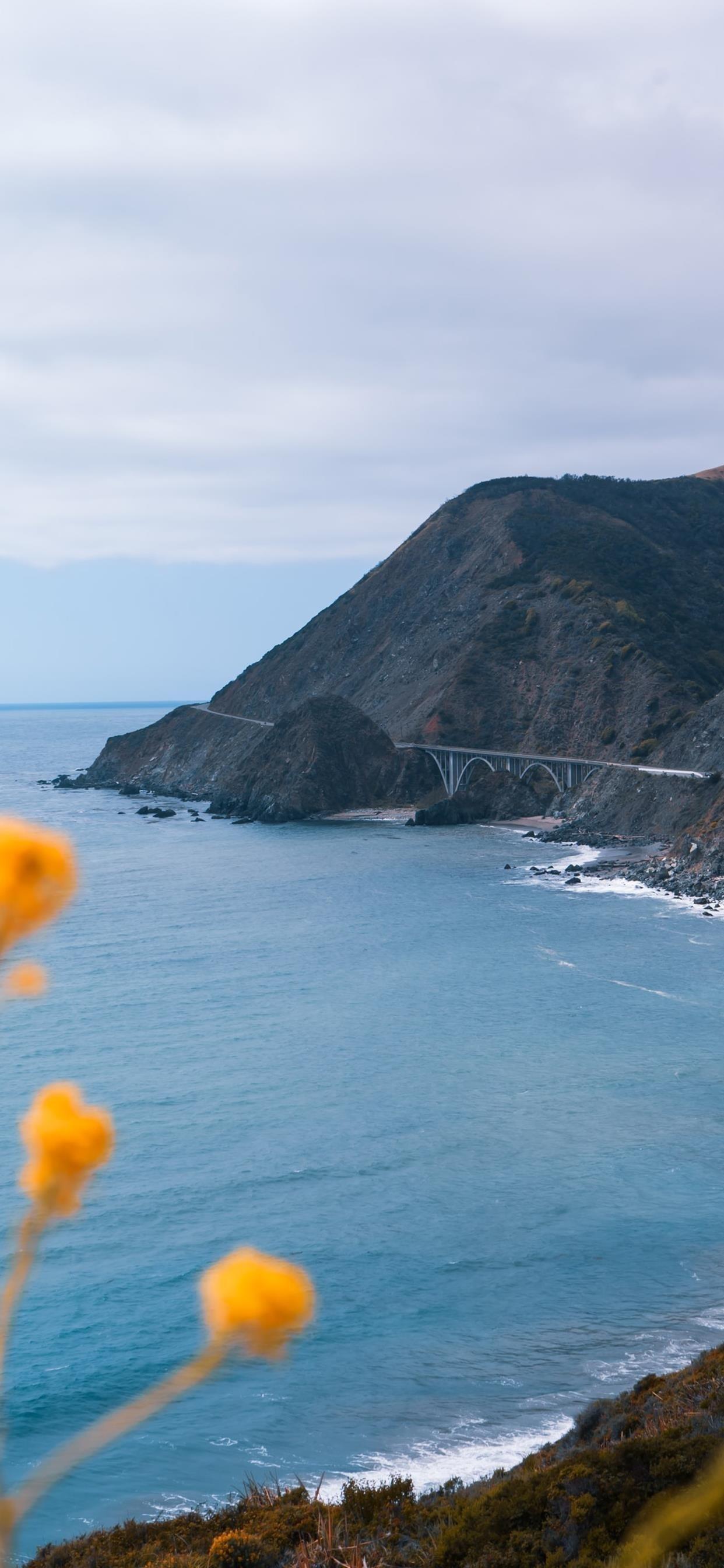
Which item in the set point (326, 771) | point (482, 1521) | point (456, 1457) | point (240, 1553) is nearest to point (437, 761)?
point (326, 771)

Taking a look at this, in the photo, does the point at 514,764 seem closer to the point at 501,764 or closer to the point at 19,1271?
the point at 501,764

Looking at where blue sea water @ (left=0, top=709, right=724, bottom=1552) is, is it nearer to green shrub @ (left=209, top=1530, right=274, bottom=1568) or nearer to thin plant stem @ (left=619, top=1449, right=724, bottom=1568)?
thin plant stem @ (left=619, top=1449, right=724, bottom=1568)

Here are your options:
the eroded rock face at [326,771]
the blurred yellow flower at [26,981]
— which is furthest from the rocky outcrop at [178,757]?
the blurred yellow flower at [26,981]

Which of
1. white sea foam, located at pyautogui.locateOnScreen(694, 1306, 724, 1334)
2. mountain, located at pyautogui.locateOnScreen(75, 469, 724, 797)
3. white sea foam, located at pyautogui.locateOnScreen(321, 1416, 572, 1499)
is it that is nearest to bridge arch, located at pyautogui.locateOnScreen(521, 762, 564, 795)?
mountain, located at pyautogui.locateOnScreen(75, 469, 724, 797)

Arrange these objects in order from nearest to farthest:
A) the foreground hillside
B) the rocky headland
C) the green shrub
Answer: the foreground hillside → the green shrub → the rocky headland

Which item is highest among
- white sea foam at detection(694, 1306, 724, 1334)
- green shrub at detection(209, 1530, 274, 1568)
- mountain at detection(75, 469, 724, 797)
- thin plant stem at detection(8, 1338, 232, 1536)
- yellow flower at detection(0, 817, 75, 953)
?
mountain at detection(75, 469, 724, 797)

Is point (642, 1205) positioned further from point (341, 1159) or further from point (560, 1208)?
point (341, 1159)

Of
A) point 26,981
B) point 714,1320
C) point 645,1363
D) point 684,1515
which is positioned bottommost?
point 714,1320
